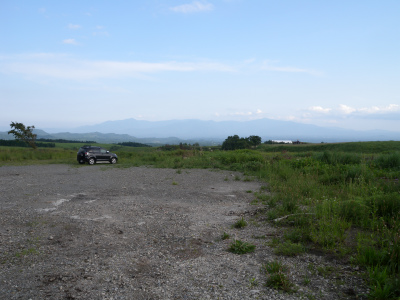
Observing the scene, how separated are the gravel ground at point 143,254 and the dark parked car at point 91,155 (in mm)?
12332

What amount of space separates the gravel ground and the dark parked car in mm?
12332

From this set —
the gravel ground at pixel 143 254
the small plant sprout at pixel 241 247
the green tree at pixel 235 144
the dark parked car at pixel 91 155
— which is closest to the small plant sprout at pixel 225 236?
the gravel ground at pixel 143 254

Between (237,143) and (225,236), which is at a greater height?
(237,143)

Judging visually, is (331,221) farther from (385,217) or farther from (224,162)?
(224,162)

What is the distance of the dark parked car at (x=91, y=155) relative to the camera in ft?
69.9

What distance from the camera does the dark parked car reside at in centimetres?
2131

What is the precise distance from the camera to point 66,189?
1088cm

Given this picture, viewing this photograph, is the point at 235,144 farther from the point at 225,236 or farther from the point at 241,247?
the point at 241,247

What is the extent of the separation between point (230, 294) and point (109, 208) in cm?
529

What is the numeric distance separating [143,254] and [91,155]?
724 inches

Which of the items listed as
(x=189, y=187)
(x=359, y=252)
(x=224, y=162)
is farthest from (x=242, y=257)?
(x=224, y=162)

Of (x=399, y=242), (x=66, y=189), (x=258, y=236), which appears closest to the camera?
(x=399, y=242)

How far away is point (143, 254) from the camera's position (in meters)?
4.79

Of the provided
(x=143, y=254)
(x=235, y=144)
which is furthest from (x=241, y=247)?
(x=235, y=144)
